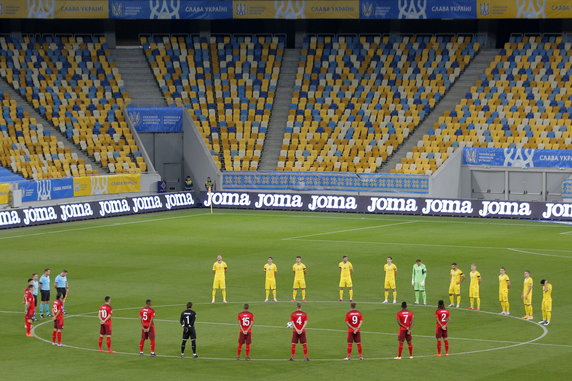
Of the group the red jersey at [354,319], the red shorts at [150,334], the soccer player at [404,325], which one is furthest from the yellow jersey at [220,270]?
the soccer player at [404,325]

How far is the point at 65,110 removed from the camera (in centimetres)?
7094

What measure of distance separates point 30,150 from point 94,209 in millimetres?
6423

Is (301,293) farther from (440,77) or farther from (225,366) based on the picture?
(440,77)

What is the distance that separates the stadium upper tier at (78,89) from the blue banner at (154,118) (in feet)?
2.71

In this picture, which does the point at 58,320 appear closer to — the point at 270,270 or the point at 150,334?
the point at 150,334

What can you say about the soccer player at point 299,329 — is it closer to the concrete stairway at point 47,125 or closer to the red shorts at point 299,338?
Answer: the red shorts at point 299,338

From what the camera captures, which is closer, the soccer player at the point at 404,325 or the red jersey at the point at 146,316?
the soccer player at the point at 404,325

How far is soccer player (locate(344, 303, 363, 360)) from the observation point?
93.9 feet

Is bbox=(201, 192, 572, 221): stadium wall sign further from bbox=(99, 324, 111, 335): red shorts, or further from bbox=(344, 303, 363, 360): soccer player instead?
bbox=(99, 324, 111, 335): red shorts

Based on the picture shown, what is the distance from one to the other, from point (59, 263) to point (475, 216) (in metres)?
25.2

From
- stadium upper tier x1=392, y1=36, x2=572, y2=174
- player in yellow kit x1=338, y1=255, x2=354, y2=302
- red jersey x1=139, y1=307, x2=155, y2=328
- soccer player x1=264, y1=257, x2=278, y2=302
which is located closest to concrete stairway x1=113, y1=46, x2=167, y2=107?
stadium upper tier x1=392, y1=36, x2=572, y2=174

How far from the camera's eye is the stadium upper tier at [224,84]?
72625mm

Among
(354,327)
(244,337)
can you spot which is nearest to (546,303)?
(354,327)

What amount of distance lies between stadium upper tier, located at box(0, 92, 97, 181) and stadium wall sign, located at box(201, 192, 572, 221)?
8343 millimetres
